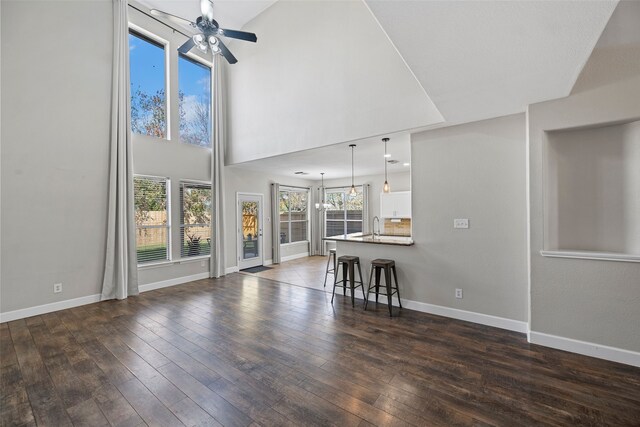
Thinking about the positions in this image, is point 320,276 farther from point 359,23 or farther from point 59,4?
point 59,4

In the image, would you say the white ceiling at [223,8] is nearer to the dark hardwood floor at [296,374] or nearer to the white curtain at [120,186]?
the white curtain at [120,186]

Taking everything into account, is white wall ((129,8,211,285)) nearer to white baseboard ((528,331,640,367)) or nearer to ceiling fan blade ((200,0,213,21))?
ceiling fan blade ((200,0,213,21))

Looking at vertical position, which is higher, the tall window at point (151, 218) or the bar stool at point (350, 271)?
the tall window at point (151, 218)

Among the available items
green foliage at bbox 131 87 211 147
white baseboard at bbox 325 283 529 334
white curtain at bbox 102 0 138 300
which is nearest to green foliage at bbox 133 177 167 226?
white curtain at bbox 102 0 138 300

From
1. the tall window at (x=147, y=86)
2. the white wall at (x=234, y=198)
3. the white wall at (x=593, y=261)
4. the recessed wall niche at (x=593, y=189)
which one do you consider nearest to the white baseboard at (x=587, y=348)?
the white wall at (x=593, y=261)

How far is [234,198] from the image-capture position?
6863 mm

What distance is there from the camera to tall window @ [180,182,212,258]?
5.88 metres

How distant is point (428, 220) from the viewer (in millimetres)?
3934

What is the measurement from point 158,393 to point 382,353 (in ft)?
6.70

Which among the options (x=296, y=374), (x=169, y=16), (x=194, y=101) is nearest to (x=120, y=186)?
(x=194, y=101)

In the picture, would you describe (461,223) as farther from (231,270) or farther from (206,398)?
(231,270)

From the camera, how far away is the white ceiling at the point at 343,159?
4.70 meters

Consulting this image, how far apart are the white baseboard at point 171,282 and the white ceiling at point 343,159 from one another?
8.76 feet

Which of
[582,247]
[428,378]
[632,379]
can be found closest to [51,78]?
[428,378]
